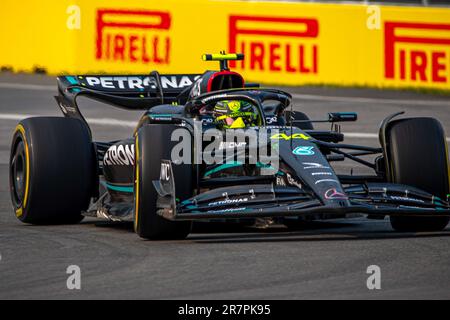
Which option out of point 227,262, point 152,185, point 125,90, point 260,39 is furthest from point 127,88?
Result: point 260,39

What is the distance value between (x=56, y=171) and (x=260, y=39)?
42.5 ft

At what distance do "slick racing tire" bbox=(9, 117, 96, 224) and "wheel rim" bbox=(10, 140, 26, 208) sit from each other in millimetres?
210

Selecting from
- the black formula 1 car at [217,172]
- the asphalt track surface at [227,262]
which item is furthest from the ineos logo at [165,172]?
the asphalt track surface at [227,262]

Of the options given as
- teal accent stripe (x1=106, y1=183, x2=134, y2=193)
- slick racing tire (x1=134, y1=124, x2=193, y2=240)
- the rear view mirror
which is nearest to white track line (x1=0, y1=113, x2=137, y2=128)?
teal accent stripe (x1=106, y1=183, x2=134, y2=193)

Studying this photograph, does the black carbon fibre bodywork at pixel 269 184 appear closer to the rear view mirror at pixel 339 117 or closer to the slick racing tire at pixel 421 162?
the rear view mirror at pixel 339 117

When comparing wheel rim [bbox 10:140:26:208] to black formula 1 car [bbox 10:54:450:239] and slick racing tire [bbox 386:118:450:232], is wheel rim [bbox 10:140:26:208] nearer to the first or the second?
black formula 1 car [bbox 10:54:450:239]

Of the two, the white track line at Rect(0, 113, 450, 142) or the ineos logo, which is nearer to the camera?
the ineos logo

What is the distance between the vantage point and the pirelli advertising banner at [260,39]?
2227 cm

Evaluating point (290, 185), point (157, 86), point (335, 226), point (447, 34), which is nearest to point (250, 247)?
point (290, 185)

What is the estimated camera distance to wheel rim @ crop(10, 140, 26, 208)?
10.8m

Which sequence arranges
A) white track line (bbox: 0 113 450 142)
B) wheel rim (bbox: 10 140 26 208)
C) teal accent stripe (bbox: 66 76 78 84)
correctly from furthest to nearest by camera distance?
white track line (bbox: 0 113 450 142)
teal accent stripe (bbox: 66 76 78 84)
wheel rim (bbox: 10 140 26 208)

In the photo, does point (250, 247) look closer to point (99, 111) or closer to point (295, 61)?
point (99, 111)

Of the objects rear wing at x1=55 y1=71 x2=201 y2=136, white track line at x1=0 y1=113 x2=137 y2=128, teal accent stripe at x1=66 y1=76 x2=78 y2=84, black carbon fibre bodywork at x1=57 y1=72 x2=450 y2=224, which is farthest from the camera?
white track line at x1=0 y1=113 x2=137 y2=128

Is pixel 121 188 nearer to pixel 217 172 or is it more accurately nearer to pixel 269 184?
pixel 217 172
